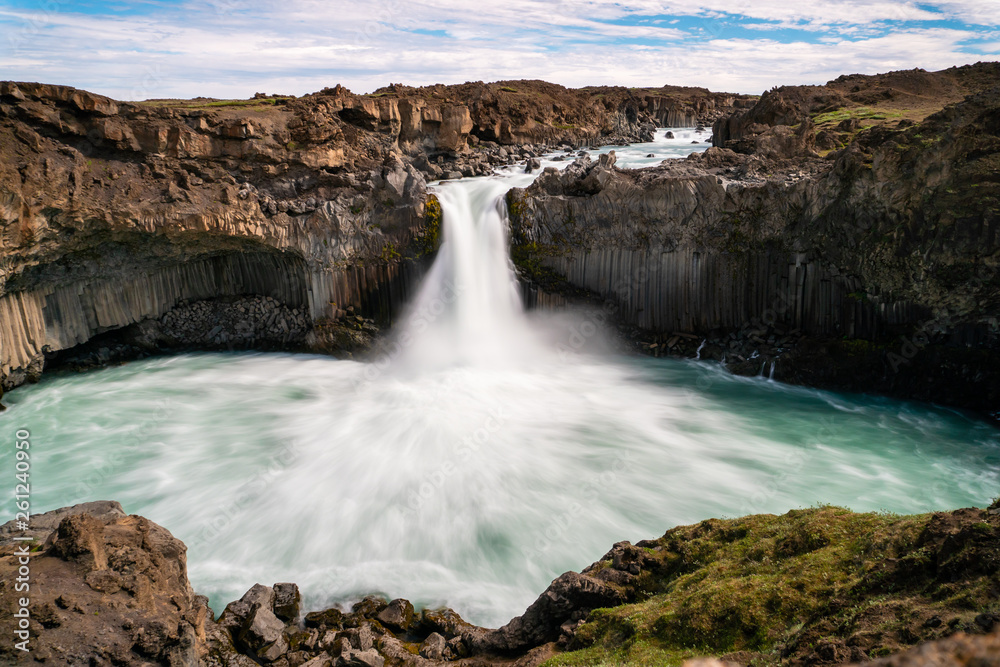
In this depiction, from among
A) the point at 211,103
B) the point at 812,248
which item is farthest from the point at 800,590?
the point at 211,103

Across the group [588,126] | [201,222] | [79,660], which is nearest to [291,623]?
[79,660]

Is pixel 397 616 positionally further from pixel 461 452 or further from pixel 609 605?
pixel 461 452

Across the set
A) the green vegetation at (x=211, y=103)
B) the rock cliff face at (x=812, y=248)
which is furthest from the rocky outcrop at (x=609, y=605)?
the green vegetation at (x=211, y=103)

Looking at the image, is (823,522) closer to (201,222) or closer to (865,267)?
(865,267)

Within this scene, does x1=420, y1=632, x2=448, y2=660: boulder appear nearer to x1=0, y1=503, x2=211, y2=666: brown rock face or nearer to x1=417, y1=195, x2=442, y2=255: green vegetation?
x1=0, y1=503, x2=211, y2=666: brown rock face

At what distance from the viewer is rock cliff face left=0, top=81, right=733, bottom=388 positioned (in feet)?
62.5

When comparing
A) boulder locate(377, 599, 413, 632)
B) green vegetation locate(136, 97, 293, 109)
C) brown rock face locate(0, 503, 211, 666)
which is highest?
green vegetation locate(136, 97, 293, 109)

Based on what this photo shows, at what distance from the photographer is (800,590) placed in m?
6.38

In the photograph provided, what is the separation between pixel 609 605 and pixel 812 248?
1588cm

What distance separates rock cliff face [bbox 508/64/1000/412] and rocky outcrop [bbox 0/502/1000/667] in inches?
499

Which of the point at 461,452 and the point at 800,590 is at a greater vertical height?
the point at 800,590

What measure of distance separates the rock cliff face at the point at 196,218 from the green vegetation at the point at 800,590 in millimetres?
A: 17174

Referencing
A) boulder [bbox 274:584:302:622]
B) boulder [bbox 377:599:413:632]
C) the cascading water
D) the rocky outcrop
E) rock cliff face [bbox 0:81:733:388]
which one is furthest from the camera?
rock cliff face [bbox 0:81:733:388]

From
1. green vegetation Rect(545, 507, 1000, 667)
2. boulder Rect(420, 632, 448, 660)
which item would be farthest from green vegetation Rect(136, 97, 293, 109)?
green vegetation Rect(545, 507, 1000, 667)
